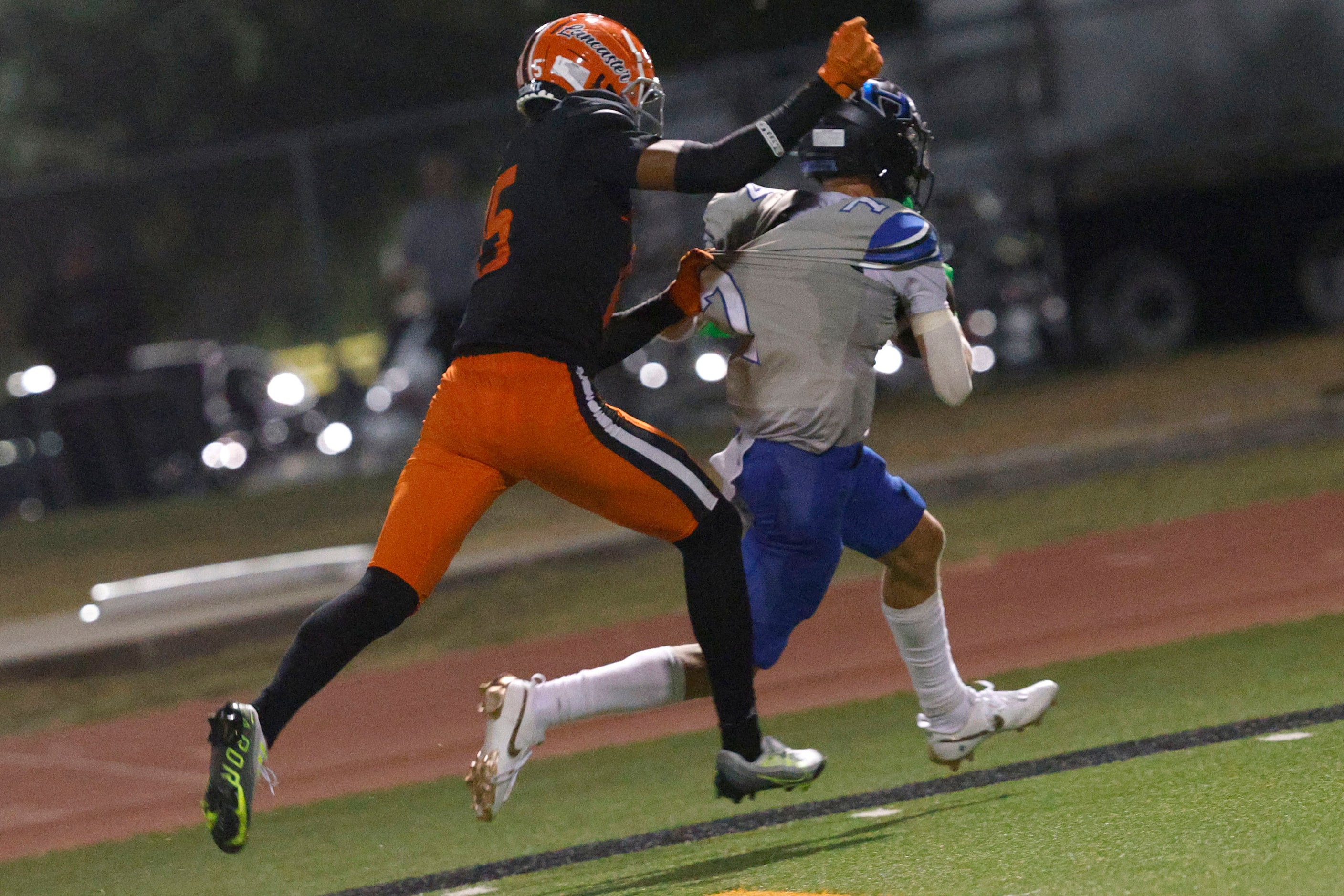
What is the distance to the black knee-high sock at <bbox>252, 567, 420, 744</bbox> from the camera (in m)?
4.85

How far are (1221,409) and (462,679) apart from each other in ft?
21.5

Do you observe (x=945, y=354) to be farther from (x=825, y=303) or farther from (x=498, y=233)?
(x=498, y=233)

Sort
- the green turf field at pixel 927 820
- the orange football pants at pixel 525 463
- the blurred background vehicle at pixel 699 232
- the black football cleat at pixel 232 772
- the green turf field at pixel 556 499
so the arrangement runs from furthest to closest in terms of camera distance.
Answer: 1. the blurred background vehicle at pixel 699 232
2. the green turf field at pixel 556 499
3. the orange football pants at pixel 525 463
4. the black football cleat at pixel 232 772
5. the green turf field at pixel 927 820

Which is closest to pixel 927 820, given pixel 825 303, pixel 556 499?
pixel 825 303

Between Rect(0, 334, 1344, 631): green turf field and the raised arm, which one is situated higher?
the raised arm

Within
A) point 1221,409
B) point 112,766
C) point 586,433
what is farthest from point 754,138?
point 1221,409

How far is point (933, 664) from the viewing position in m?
5.61

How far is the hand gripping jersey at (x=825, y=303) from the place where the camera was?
517 centimetres

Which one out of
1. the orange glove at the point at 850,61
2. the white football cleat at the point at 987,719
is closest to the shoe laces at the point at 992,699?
the white football cleat at the point at 987,719

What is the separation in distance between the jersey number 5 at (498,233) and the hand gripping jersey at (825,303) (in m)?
0.60

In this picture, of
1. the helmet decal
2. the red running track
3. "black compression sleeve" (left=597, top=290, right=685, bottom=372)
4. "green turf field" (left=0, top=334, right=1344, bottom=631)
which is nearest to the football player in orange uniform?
the helmet decal

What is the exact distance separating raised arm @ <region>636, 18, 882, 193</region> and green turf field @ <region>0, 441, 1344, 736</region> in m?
4.97

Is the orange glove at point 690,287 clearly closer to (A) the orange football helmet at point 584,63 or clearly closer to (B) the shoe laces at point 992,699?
(A) the orange football helmet at point 584,63

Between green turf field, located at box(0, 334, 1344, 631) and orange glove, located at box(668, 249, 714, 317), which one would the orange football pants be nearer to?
orange glove, located at box(668, 249, 714, 317)
